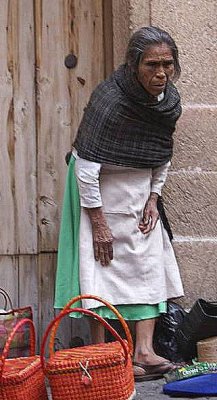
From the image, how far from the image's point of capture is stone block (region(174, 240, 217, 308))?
5922 mm

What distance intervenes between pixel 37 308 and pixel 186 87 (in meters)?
1.55

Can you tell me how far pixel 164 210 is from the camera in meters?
5.90

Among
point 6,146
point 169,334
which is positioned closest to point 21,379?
point 169,334

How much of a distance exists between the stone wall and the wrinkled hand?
1.80 ft

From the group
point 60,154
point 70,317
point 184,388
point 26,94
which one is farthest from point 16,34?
point 184,388

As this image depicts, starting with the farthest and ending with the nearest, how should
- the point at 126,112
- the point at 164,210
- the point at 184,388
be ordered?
the point at 164,210, the point at 126,112, the point at 184,388

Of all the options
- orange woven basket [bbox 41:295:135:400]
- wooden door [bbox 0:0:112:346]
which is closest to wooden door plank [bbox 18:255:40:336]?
wooden door [bbox 0:0:112:346]

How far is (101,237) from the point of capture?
18.1 ft

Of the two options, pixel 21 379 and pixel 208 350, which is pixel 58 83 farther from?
pixel 21 379

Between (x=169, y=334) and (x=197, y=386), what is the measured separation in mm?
773

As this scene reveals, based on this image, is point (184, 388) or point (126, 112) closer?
point (184, 388)

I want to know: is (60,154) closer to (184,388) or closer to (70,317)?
(70,317)

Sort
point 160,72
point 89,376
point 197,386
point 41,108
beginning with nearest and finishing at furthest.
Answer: point 89,376 → point 197,386 → point 160,72 → point 41,108

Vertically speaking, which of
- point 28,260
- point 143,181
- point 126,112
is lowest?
point 28,260
